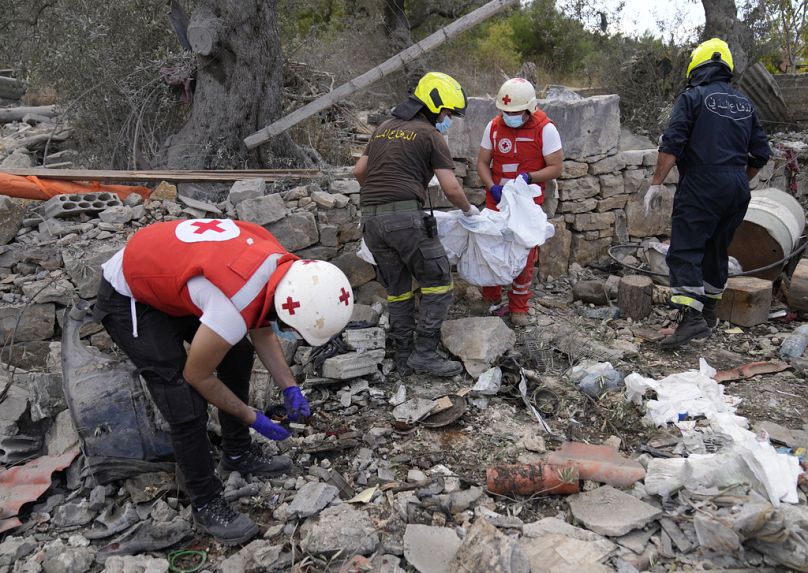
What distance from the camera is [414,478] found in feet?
10.7

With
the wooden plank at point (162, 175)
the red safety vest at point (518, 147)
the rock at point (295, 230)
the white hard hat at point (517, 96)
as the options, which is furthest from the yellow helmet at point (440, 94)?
the wooden plank at point (162, 175)

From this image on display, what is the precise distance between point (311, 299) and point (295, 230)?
2282 mm

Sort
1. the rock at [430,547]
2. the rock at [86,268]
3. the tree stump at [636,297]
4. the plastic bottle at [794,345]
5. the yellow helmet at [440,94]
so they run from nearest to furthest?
the rock at [430,547], the yellow helmet at [440,94], the rock at [86,268], the plastic bottle at [794,345], the tree stump at [636,297]

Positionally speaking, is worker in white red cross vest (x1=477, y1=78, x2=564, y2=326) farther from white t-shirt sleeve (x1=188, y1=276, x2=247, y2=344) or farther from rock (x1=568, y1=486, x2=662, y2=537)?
white t-shirt sleeve (x1=188, y1=276, x2=247, y2=344)

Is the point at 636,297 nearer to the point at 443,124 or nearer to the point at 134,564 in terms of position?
the point at 443,124

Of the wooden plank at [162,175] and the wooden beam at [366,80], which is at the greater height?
the wooden beam at [366,80]

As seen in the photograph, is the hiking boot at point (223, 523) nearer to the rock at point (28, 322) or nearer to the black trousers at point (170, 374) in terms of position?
the black trousers at point (170, 374)

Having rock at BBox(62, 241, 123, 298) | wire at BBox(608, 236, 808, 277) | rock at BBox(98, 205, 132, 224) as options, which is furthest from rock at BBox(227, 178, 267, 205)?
wire at BBox(608, 236, 808, 277)

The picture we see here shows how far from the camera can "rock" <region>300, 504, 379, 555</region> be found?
2.75 m

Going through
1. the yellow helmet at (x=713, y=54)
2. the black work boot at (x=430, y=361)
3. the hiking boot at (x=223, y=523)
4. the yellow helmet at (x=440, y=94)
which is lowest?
the hiking boot at (x=223, y=523)

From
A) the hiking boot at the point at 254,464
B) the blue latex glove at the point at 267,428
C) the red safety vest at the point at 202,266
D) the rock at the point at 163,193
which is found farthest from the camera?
the rock at the point at 163,193

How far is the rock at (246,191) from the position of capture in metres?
4.89

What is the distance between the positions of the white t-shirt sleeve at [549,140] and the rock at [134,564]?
3.65 meters

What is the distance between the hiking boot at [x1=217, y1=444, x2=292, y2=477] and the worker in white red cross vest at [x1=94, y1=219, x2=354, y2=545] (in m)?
→ 0.33
